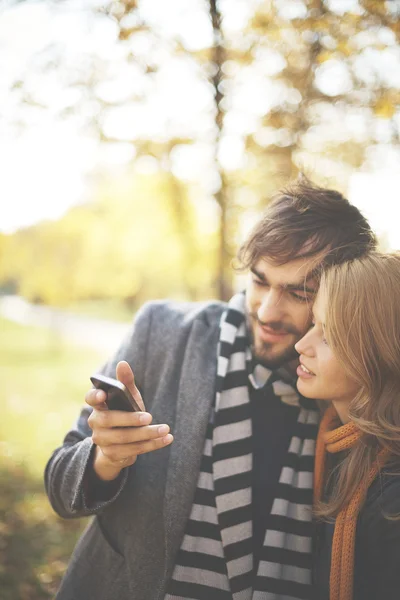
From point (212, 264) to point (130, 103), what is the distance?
2.58 meters

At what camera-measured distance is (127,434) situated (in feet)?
5.24

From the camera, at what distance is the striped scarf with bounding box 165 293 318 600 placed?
186cm

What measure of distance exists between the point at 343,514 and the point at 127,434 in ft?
2.84

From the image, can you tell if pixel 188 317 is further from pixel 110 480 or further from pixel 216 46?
pixel 216 46

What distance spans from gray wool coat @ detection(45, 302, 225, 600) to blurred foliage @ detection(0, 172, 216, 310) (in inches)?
130

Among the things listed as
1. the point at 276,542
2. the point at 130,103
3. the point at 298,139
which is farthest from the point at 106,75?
the point at 276,542

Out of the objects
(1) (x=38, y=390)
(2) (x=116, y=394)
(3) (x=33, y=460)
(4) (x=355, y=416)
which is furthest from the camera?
(1) (x=38, y=390)

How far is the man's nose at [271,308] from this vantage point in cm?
217

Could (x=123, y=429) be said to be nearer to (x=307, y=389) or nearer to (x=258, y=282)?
(x=307, y=389)

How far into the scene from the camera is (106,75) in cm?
364

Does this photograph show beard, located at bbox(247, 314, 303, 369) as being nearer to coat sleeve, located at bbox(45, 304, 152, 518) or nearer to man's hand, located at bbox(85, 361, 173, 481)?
coat sleeve, located at bbox(45, 304, 152, 518)

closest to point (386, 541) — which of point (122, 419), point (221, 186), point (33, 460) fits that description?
point (122, 419)

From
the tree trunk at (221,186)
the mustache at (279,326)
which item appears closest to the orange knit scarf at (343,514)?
the mustache at (279,326)

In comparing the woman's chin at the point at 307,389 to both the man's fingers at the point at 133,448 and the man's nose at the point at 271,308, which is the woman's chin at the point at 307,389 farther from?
the man's fingers at the point at 133,448
